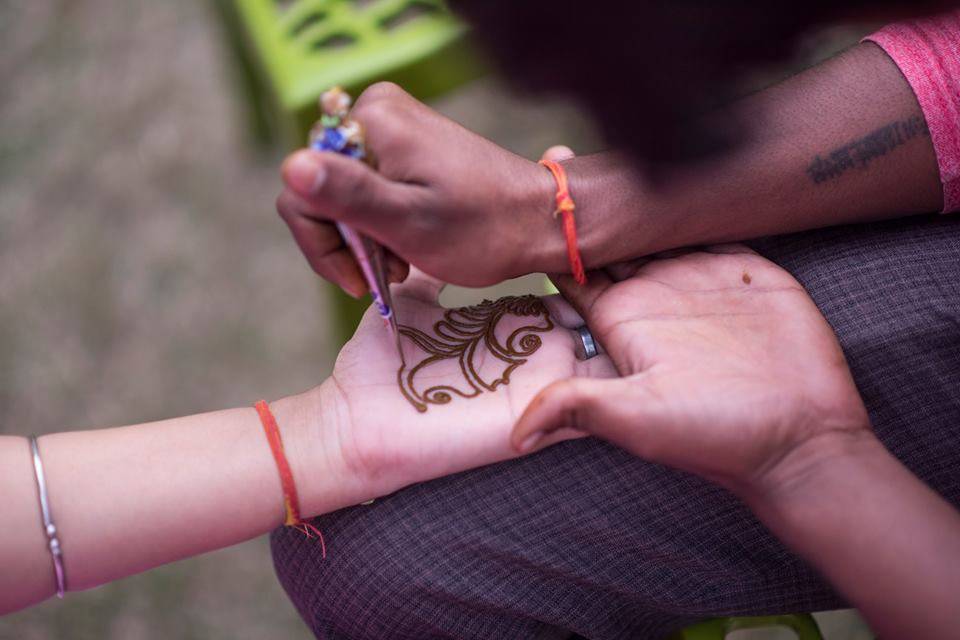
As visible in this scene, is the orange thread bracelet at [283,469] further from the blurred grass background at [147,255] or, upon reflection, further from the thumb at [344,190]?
the blurred grass background at [147,255]

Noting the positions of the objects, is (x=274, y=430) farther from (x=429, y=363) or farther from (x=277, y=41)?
(x=277, y=41)

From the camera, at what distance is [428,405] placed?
902 millimetres

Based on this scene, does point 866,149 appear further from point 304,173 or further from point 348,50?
point 348,50

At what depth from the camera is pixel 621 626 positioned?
0.96 metres

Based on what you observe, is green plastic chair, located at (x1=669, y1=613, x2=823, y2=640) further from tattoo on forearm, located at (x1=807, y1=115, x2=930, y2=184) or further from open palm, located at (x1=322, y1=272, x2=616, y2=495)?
tattoo on forearm, located at (x1=807, y1=115, x2=930, y2=184)

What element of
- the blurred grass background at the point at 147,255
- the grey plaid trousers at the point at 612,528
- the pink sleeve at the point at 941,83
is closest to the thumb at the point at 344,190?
the grey plaid trousers at the point at 612,528

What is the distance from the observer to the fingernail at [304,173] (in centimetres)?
72

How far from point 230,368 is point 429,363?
1.01m

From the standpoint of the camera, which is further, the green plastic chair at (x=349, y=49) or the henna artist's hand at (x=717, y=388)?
the green plastic chair at (x=349, y=49)

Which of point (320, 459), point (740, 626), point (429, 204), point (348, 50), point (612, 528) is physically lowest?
point (740, 626)

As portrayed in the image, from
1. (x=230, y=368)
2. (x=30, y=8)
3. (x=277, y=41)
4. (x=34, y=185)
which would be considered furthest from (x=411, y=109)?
(x=30, y=8)

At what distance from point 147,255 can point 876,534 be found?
1666 millimetres

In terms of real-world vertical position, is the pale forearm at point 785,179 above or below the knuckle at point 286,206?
below

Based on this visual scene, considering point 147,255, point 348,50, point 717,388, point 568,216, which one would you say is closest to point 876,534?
point 717,388
